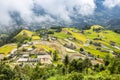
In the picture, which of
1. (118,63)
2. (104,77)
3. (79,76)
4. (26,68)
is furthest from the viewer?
(26,68)

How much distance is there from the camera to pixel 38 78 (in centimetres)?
13188

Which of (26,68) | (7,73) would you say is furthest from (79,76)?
(26,68)

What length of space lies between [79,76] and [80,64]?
93.8ft

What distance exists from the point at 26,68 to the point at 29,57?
39088 millimetres

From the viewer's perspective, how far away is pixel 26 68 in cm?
15850

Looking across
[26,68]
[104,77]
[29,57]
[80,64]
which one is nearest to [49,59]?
[29,57]

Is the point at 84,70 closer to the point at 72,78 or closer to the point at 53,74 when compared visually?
the point at 53,74

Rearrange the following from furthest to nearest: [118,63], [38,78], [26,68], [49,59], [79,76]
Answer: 1. [49,59]
2. [26,68]
3. [38,78]
4. [118,63]
5. [79,76]

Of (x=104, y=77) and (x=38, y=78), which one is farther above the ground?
(x=104, y=77)

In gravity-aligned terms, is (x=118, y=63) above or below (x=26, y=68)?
above

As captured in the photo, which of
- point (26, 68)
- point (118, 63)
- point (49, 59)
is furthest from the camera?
point (49, 59)

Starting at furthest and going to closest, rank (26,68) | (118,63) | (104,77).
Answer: (26,68), (118,63), (104,77)

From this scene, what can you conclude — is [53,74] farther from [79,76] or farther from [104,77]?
[104,77]

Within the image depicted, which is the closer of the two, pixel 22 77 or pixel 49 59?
pixel 22 77
